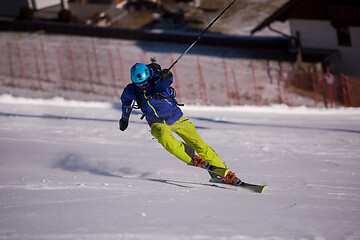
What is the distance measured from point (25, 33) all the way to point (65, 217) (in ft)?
90.3

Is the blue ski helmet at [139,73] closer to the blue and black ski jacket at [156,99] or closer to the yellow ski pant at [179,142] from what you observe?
the blue and black ski jacket at [156,99]

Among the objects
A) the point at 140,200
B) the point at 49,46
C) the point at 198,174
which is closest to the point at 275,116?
the point at 198,174

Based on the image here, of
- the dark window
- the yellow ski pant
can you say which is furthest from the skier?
the dark window

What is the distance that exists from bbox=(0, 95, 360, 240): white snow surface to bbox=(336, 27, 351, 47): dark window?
8605 millimetres

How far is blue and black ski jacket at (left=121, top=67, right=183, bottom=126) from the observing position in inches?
259

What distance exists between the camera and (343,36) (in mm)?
22969

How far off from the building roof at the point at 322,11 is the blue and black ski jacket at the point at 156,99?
656 inches

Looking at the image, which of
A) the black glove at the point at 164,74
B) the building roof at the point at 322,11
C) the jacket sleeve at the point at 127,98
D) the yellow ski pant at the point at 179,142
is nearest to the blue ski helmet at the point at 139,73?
the black glove at the point at 164,74

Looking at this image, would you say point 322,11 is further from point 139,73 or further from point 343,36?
point 139,73

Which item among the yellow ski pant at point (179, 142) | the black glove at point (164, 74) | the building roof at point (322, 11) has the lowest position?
the yellow ski pant at point (179, 142)

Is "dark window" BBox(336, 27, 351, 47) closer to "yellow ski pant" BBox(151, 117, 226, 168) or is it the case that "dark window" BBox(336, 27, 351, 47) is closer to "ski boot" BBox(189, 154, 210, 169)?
"yellow ski pant" BBox(151, 117, 226, 168)

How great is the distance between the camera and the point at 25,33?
30.0 m

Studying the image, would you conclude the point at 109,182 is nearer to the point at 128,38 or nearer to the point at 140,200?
the point at 140,200

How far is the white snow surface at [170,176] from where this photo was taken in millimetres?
Result: 4448
